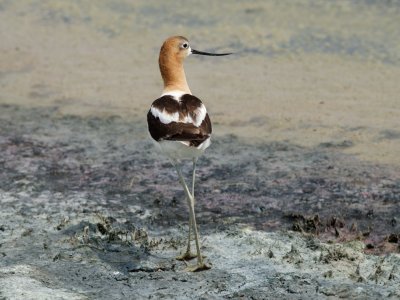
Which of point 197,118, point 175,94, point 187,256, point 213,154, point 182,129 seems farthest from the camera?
point 213,154

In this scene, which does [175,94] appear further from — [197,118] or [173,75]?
[197,118]

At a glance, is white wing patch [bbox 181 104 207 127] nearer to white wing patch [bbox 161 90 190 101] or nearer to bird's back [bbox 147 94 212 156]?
bird's back [bbox 147 94 212 156]

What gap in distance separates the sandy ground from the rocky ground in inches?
0.6

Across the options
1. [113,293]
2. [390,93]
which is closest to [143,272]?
[113,293]

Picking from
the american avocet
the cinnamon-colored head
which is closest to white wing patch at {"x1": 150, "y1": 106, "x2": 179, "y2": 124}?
the american avocet

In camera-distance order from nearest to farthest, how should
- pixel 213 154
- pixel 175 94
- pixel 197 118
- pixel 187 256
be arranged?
pixel 197 118 → pixel 187 256 → pixel 175 94 → pixel 213 154

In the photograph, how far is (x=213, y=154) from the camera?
331 inches

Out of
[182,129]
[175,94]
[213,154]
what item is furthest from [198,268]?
[213,154]

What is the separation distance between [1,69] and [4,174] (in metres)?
3.28

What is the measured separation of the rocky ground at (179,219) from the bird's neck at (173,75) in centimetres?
102

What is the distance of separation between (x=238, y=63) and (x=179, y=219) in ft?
13.3

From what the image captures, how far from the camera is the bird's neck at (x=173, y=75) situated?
6.69 m

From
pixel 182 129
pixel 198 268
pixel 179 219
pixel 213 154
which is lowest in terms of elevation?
pixel 198 268

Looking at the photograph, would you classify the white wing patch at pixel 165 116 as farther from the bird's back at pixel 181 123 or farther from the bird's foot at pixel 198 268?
the bird's foot at pixel 198 268
